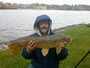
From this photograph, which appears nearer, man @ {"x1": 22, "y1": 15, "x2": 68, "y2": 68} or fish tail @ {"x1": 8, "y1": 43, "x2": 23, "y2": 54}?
fish tail @ {"x1": 8, "y1": 43, "x2": 23, "y2": 54}

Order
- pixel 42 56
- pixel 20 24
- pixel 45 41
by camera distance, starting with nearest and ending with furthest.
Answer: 1. pixel 45 41
2. pixel 42 56
3. pixel 20 24

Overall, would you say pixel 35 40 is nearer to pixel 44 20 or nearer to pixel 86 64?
pixel 44 20

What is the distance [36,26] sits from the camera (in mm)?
3490

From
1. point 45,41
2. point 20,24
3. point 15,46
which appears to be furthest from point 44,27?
point 20,24

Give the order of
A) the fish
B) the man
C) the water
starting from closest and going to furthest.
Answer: the fish < the man < the water

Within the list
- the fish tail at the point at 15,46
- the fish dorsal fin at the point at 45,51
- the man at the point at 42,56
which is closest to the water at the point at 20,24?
the man at the point at 42,56

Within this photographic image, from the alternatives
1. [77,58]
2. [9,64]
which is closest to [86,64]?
[77,58]

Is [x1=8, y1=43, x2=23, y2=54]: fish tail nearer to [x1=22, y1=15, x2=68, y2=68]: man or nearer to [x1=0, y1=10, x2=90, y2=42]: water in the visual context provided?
[x1=22, y1=15, x2=68, y2=68]: man

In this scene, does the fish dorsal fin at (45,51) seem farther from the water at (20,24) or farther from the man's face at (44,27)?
the water at (20,24)

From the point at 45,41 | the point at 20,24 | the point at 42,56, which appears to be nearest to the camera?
the point at 45,41

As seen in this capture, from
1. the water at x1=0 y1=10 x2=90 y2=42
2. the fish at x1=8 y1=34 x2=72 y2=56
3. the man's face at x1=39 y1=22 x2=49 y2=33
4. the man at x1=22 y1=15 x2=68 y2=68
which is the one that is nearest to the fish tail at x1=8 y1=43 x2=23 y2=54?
the fish at x1=8 y1=34 x2=72 y2=56

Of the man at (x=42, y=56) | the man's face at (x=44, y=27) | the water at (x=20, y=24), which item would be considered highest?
the man's face at (x=44, y=27)

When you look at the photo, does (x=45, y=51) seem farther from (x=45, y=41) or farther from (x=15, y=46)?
(x=15, y=46)

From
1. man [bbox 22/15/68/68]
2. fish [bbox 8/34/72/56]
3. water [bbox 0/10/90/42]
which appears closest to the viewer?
fish [bbox 8/34/72/56]
